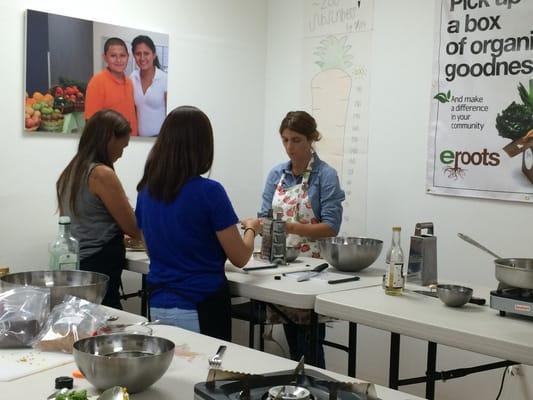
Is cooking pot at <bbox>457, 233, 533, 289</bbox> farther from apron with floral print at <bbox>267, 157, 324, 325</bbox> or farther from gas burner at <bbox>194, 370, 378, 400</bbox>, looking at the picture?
apron with floral print at <bbox>267, 157, 324, 325</bbox>

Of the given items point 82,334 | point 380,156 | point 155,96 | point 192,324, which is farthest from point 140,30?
point 82,334

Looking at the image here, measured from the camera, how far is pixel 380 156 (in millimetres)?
4199

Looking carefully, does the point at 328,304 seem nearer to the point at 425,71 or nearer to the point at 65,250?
the point at 65,250

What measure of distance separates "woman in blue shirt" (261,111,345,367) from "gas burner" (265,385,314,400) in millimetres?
2071

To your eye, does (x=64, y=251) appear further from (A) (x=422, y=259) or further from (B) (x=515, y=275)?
(B) (x=515, y=275)

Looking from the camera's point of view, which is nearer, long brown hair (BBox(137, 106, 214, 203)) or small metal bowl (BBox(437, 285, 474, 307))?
small metal bowl (BBox(437, 285, 474, 307))

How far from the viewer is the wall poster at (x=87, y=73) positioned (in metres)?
3.60

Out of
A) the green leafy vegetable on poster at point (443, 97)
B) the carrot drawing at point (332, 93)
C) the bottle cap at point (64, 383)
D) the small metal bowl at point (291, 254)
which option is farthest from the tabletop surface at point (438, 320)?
the carrot drawing at point (332, 93)

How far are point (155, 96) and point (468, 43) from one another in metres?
1.90

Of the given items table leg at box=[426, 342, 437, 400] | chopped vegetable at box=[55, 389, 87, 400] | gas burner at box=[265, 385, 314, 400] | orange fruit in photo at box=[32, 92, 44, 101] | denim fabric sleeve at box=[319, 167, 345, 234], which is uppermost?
orange fruit in photo at box=[32, 92, 44, 101]

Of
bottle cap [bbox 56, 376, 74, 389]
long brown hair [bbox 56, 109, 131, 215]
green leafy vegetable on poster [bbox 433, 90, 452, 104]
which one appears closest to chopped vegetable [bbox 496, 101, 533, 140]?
green leafy vegetable on poster [bbox 433, 90, 452, 104]

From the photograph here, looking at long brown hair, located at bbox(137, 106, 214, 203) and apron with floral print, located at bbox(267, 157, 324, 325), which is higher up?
long brown hair, located at bbox(137, 106, 214, 203)

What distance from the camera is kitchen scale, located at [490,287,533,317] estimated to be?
85.7 inches

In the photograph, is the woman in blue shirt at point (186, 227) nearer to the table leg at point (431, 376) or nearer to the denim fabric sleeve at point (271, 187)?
the table leg at point (431, 376)
